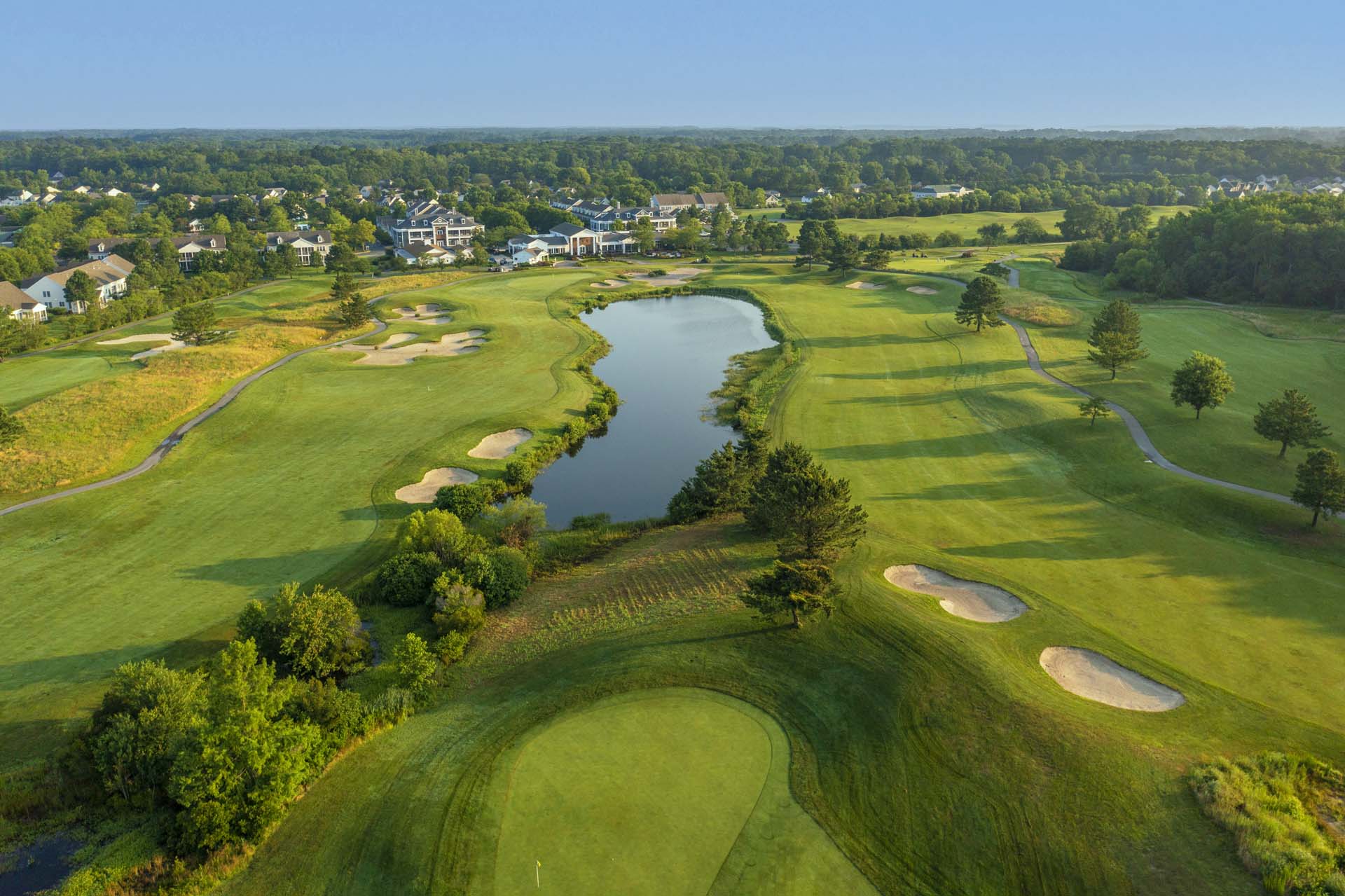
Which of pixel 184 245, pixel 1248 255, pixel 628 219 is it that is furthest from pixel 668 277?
pixel 184 245

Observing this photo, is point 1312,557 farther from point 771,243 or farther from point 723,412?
point 771,243

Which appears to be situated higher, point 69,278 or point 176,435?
point 69,278

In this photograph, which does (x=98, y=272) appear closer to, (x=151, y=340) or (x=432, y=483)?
(x=151, y=340)

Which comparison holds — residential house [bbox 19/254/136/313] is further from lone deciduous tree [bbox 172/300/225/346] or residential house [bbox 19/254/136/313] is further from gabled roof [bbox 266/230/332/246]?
lone deciduous tree [bbox 172/300/225/346]

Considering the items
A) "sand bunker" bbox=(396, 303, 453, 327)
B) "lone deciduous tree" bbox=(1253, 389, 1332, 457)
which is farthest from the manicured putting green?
"sand bunker" bbox=(396, 303, 453, 327)

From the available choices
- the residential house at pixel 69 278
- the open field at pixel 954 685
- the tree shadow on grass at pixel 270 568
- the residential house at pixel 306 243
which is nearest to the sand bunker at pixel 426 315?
the residential house at pixel 69 278

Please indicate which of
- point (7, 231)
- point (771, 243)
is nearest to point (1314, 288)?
point (771, 243)
